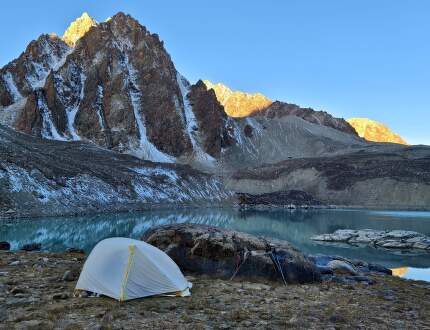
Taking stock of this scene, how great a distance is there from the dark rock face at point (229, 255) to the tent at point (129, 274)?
12.6ft

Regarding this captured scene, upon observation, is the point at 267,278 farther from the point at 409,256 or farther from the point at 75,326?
the point at 409,256

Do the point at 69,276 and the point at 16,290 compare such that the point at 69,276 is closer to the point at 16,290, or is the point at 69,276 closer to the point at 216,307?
the point at 16,290

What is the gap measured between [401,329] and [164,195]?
322 ft

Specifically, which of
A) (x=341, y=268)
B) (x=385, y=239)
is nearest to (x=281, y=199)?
(x=385, y=239)

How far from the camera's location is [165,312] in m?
11.8

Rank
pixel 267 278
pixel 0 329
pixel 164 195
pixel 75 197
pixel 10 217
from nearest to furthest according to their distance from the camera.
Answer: pixel 0 329
pixel 267 278
pixel 10 217
pixel 75 197
pixel 164 195

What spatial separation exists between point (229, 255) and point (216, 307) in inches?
223

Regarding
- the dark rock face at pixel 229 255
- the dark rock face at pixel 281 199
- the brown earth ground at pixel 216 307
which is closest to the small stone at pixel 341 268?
the dark rock face at pixel 229 255

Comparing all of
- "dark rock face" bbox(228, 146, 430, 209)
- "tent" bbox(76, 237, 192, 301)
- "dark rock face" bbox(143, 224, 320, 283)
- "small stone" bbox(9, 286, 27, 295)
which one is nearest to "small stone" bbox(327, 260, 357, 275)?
"dark rock face" bbox(143, 224, 320, 283)

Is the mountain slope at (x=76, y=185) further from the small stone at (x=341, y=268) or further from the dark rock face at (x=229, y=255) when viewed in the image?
the small stone at (x=341, y=268)

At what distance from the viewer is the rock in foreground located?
46406 mm

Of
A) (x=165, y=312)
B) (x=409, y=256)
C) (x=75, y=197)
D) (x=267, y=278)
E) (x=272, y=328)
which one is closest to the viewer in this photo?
(x=272, y=328)

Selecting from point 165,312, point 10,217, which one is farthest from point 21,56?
point 165,312

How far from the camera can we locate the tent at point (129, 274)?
43.4 feet
